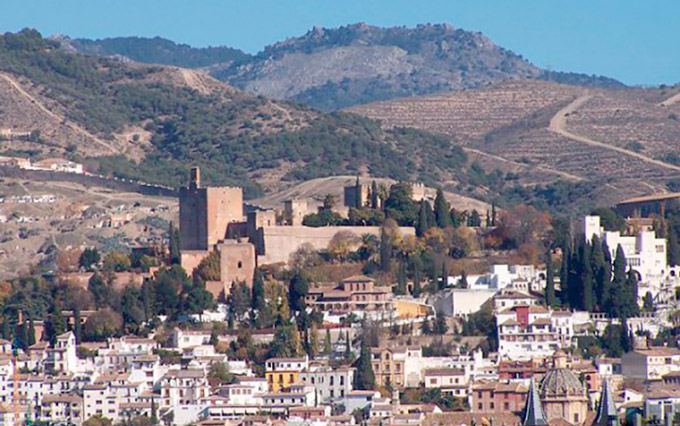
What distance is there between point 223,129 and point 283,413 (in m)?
72.4

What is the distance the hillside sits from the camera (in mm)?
125500

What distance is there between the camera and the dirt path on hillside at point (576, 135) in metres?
132

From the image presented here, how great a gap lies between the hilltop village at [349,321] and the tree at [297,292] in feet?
0.22

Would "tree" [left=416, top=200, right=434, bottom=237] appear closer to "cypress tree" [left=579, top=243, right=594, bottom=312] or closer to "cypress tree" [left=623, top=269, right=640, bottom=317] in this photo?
"cypress tree" [left=579, top=243, right=594, bottom=312]

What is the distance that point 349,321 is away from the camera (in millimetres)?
71250

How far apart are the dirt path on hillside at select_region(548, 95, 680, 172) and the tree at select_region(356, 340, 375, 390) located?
6333 cm

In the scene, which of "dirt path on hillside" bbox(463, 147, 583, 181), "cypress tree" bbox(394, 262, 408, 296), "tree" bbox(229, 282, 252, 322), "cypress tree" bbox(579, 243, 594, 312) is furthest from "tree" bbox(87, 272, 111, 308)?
"dirt path on hillside" bbox(463, 147, 583, 181)

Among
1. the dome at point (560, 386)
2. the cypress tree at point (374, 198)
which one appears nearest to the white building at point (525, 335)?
the dome at point (560, 386)

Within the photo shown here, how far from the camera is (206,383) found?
221ft

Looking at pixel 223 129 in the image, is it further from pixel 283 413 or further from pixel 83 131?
pixel 283 413

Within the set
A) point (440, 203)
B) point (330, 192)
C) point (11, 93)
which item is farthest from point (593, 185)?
point (440, 203)

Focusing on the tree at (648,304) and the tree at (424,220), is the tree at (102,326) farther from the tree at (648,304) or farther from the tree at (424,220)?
the tree at (648,304)

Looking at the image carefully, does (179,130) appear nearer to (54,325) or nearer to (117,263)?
(117,263)

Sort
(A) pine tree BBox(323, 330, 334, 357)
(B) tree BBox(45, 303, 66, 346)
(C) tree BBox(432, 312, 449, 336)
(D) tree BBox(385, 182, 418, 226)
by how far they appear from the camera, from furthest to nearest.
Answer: (D) tree BBox(385, 182, 418, 226)
(B) tree BBox(45, 303, 66, 346)
(C) tree BBox(432, 312, 449, 336)
(A) pine tree BBox(323, 330, 334, 357)
